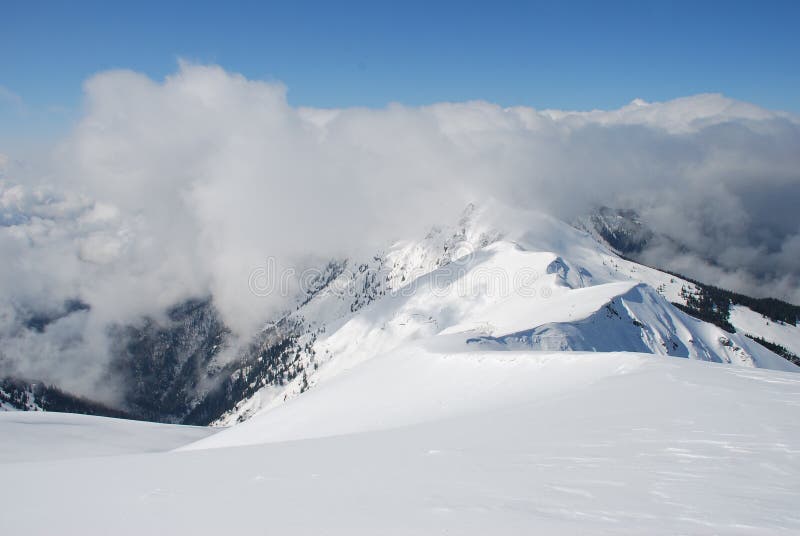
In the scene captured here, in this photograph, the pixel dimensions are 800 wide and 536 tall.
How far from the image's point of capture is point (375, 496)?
37.6ft

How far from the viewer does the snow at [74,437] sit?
148 ft

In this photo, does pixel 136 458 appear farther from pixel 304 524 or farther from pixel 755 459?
pixel 755 459

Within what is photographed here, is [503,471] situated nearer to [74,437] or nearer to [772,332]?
[74,437]

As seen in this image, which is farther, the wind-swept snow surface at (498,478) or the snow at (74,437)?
the snow at (74,437)

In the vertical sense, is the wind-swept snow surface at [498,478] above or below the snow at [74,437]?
Result: above

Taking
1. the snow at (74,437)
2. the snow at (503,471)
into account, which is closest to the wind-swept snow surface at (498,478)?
the snow at (503,471)

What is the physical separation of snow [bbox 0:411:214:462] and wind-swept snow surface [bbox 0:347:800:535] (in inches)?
1365

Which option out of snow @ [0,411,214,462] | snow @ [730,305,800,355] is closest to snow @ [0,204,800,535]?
snow @ [0,411,214,462]

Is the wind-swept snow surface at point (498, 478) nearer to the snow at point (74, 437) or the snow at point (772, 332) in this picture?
the snow at point (74, 437)

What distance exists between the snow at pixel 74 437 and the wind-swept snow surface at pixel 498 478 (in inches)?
1365

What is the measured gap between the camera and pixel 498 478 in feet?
41.3

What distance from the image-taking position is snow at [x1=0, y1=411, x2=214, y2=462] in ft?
148

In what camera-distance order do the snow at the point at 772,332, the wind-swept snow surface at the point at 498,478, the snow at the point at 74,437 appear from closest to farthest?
1. the wind-swept snow surface at the point at 498,478
2. the snow at the point at 74,437
3. the snow at the point at 772,332

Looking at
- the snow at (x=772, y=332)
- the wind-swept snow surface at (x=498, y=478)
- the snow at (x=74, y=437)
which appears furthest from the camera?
the snow at (x=772, y=332)
